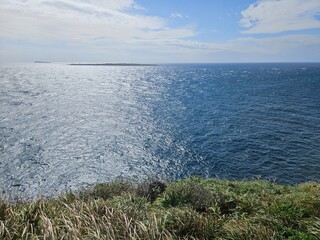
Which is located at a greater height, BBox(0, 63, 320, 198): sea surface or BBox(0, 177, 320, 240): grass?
BBox(0, 177, 320, 240): grass

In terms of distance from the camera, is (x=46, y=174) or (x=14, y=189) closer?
(x=14, y=189)

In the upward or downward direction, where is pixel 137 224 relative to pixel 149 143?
upward

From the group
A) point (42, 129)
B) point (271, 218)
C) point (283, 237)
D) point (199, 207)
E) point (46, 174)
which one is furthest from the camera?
point (42, 129)

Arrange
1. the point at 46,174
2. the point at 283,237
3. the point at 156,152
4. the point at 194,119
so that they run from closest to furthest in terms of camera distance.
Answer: the point at 283,237
the point at 46,174
the point at 156,152
the point at 194,119

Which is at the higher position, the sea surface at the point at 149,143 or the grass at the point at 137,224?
the grass at the point at 137,224

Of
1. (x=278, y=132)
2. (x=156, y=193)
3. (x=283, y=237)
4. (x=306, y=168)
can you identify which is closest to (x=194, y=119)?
(x=278, y=132)

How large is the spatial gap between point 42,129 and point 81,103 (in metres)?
30.3

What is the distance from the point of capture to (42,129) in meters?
49.9

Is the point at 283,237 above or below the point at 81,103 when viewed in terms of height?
above

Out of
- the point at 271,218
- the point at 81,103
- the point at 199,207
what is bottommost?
the point at 81,103

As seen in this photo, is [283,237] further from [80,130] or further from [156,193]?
[80,130]

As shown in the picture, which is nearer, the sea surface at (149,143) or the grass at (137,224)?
the grass at (137,224)

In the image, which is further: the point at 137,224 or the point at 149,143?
the point at 149,143

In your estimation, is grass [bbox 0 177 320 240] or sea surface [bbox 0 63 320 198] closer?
grass [bbox 0 177 320 240]
